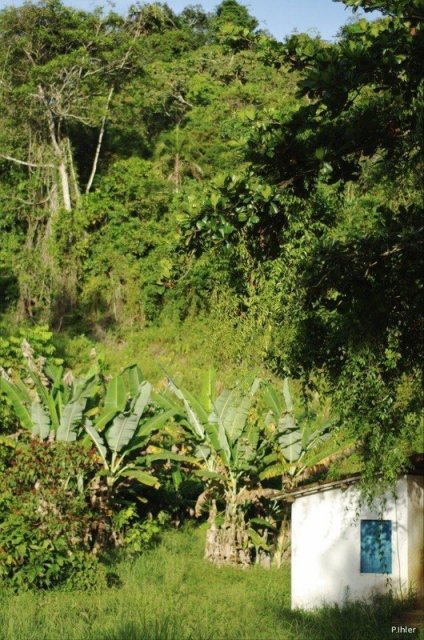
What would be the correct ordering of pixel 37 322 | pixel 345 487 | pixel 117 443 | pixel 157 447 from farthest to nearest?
pixel 37 322 → pixel 157 447 → pixel 117 443 → pixel 345 487

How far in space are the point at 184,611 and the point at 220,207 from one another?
19.8 ft

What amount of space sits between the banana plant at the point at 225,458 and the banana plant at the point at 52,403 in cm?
145

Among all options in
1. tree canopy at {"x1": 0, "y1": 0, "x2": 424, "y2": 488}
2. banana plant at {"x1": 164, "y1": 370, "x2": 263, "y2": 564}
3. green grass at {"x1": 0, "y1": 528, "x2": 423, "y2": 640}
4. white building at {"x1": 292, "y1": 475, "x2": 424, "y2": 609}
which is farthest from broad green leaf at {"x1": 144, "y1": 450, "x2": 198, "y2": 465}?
tree canopy at {"x1": 0, "y1": 0, "x2": 424, "y2": 488}

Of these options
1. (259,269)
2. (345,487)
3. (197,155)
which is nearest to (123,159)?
(197,155)

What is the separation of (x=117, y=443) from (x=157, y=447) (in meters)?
1.41

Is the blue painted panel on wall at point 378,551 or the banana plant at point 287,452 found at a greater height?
the banana plant at point 287,452

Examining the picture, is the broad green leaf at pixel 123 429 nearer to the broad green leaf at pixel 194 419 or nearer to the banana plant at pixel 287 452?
the broad green leaf at pixel 194 419

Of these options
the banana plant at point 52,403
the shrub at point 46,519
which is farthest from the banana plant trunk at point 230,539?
the banana plant at point 52,403

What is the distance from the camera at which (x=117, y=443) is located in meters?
15.0

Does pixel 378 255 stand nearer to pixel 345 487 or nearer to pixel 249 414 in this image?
pixel 345 487

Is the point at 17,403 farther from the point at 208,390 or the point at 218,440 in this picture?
the point at 218,440

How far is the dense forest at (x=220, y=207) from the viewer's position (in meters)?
7.84

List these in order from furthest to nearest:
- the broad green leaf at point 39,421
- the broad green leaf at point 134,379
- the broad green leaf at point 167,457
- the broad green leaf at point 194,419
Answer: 1. the broad green leaf at point 134,379
2. the broad green leaf at point 194,419
3. the broad green leaf at point 167,457
4. the broad green leaf at point 39,421

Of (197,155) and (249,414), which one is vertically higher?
(197,155)
